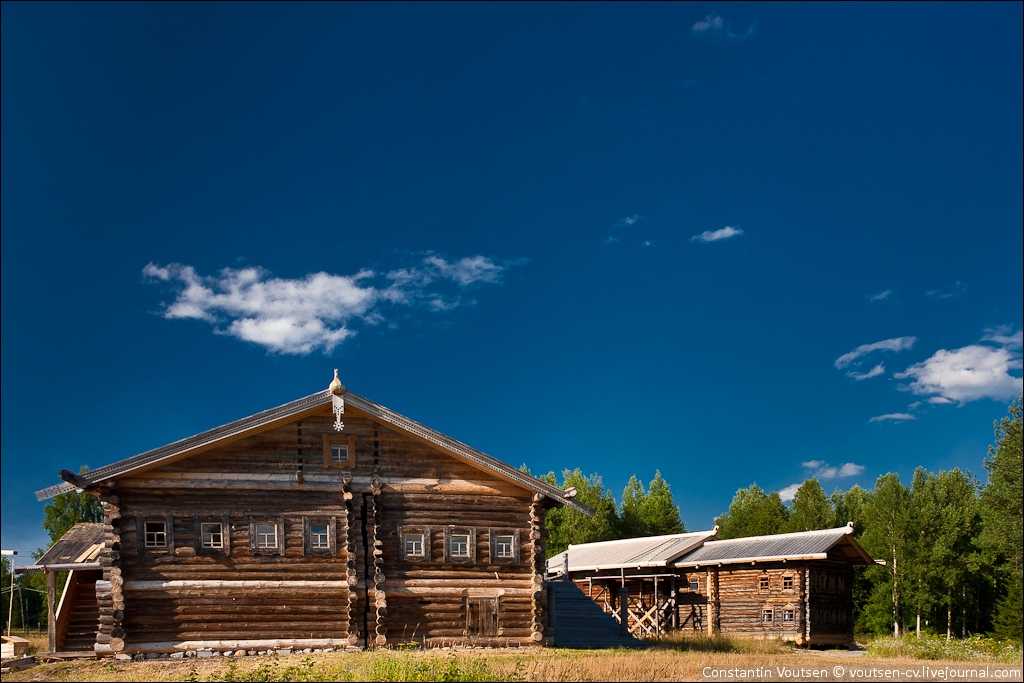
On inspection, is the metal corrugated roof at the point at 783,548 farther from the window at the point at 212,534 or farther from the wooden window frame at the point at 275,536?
the window at the point at 212,534

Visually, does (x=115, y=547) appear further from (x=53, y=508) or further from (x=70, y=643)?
(x=53, y=508)

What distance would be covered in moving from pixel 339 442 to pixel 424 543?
3.87 meters

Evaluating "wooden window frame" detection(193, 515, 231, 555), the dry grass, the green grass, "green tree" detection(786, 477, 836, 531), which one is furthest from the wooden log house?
"green tree" detection(786, 477, 836, 531)

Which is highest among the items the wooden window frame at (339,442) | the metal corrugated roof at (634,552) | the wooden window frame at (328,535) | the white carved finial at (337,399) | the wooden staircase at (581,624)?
the white carved finial at (337,399)

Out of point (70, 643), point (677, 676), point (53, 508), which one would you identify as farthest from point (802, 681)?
point (53, 508)

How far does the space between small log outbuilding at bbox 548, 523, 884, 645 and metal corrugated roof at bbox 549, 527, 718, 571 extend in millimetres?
90

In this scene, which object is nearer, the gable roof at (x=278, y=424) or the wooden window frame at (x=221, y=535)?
the gable roof at (x=278, y=424)

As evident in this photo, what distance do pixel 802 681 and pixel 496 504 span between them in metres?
11.1

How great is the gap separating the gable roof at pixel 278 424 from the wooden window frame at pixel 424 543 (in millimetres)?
2380

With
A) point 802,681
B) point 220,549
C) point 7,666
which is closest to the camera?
point 802,681

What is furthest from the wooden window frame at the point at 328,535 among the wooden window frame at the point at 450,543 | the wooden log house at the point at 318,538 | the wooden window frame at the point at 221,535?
the wooden window frame at the point at 450,543

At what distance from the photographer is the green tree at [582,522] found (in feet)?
222

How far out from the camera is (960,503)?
1956 inches

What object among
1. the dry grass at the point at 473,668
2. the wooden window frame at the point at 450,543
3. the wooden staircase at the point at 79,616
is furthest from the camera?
the wooden staircase at the point at 79,616
